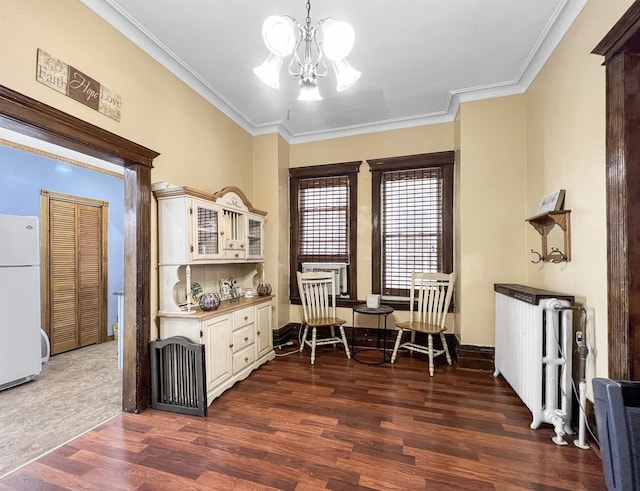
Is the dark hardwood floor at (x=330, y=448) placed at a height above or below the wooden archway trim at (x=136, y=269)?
below

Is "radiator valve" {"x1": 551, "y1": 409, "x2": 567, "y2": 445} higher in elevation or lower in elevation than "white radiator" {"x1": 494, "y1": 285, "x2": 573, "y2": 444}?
lower

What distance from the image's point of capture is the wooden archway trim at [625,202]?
1.68m

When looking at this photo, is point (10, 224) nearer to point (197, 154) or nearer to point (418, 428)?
point (197, 154)

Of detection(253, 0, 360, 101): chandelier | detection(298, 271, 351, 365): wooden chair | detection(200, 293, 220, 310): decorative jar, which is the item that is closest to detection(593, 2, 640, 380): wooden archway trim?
detection(253, 0, 360, 101): chandelier

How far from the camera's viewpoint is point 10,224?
10.2 ft

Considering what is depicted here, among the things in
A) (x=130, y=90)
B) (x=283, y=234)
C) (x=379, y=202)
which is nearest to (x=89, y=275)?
(x=283, y=234)

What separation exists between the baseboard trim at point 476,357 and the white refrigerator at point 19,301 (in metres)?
4.47

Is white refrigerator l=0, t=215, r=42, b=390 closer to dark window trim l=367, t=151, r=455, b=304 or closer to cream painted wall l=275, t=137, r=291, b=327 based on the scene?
cream painted wall l=275, t=137, r=291, b=327

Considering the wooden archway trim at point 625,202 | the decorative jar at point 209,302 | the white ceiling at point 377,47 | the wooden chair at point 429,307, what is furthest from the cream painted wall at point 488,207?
the decorative jar at point 209,302

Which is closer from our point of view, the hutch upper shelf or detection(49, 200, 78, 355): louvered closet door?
the hutch upper shelf

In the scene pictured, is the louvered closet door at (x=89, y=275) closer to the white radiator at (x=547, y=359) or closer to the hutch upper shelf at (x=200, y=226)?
the hutch upper shelf at (x=200, y=226)

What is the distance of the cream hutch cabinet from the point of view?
8.49 feet

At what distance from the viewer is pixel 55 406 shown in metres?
2.59

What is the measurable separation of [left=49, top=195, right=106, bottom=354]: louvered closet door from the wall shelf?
558 centimetres
